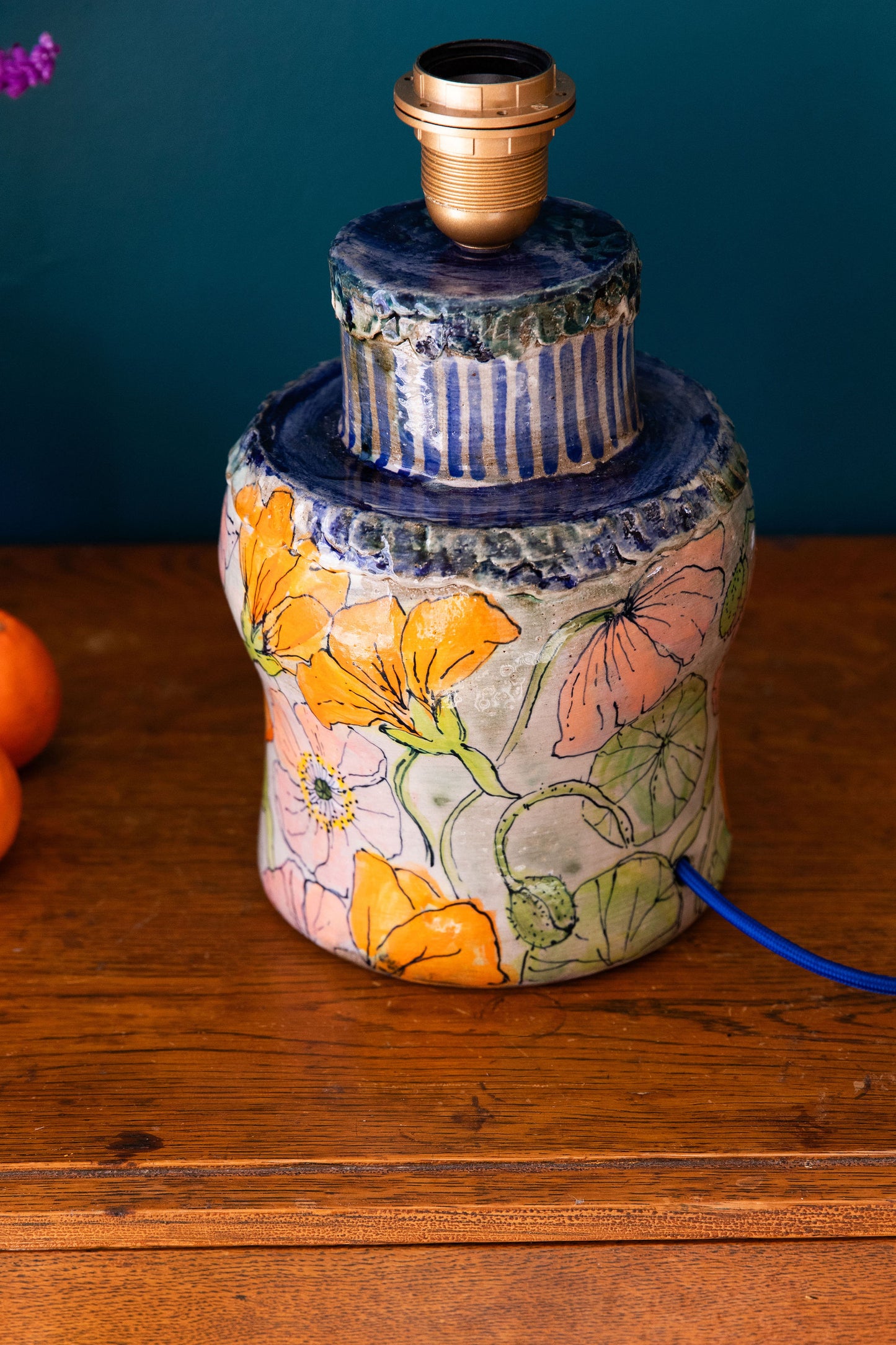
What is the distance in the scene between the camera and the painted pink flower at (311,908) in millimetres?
599

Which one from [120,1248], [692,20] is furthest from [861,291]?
[120,1248]

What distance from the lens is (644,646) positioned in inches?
20.4

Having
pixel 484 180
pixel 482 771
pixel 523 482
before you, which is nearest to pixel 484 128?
pixel 484 180

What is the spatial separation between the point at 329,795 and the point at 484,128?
0.26 meters

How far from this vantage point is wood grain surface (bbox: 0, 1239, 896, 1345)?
513 millimetres

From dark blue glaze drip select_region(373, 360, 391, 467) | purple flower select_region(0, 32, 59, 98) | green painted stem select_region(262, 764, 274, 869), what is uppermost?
purple flower select_region(0, 32, 59, 98)

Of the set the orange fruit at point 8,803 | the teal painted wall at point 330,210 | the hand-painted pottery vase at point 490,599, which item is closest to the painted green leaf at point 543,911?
the hand-painted pottery vase at point 490,599

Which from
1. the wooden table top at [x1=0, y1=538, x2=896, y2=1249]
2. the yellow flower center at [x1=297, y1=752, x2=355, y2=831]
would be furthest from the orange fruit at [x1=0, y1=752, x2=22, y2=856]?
A: the yellow flower center at [x1=297, y1=752, x2=355, y2=831]

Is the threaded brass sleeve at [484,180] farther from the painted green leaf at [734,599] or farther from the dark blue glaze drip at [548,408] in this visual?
the painted green leaf at [734,599]

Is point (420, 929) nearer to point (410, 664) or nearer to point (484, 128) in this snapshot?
point (410, 664)

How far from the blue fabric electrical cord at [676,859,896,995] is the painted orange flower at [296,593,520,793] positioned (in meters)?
0.12

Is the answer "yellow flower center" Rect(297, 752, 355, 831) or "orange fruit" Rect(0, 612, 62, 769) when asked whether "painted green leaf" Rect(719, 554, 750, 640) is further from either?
"orange fruit" Rect(0, 612, 62, 769)

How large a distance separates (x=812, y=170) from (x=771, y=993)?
0.45 m

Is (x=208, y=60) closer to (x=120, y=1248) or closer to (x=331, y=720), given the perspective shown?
(x=331, y=720)
